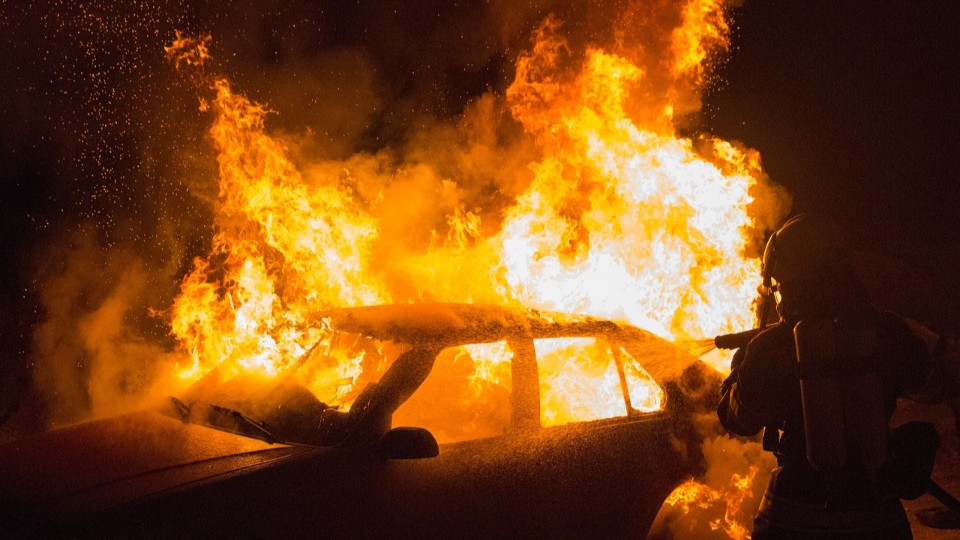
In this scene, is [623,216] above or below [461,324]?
above

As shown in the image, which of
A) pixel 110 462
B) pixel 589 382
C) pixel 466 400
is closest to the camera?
pixel 110 462

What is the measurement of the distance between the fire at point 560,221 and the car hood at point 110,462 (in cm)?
161

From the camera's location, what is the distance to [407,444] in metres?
3.05

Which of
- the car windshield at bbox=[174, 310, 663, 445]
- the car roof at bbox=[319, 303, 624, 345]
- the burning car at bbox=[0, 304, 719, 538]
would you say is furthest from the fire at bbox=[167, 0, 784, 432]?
the car roof at bbox=[319, 303, 624, 345]

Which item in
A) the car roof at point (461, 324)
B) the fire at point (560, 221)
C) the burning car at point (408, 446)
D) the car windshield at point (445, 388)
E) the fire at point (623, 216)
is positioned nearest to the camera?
the burning car at point (408, 446)

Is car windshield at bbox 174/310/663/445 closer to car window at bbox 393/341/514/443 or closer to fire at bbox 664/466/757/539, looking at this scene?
car window at bbox 393/341/514/443

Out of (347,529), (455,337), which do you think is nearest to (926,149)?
(455,337)

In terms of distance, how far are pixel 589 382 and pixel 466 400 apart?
777 mm

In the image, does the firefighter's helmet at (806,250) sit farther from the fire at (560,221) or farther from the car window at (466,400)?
the fire at (560,221)

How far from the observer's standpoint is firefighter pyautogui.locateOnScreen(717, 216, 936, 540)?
2.39 m

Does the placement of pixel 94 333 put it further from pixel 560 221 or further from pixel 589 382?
pixel 589 382

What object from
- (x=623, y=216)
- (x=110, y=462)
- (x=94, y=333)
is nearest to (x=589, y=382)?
(x=110, y=462)

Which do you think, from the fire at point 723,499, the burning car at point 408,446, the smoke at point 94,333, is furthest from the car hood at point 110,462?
the smoke at point 94,333

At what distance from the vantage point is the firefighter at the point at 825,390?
239 cm
